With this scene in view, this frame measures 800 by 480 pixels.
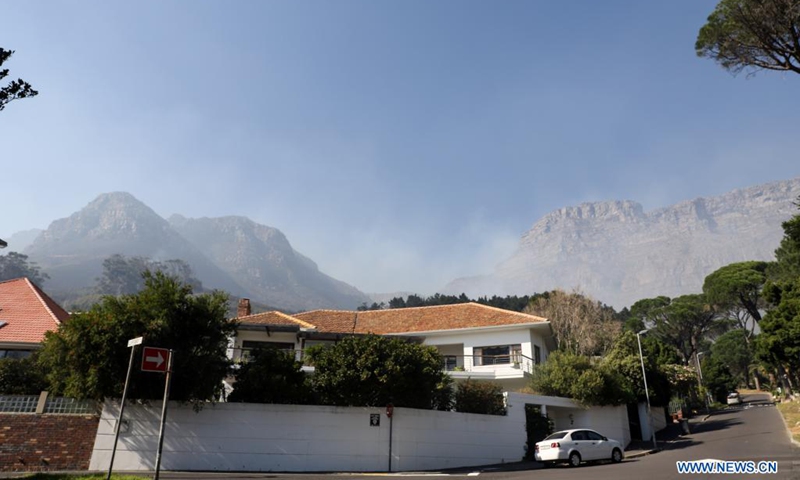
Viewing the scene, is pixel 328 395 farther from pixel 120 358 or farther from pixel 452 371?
pixel 452 371

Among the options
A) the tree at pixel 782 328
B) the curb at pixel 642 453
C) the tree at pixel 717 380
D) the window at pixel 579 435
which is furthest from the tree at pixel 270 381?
the tree at pixel 717 380

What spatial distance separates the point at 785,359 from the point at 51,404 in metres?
42.1

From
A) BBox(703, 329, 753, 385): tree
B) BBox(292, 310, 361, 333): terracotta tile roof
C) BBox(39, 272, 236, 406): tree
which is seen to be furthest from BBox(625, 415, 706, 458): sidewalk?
BBox(703, 329, 753, 385): tree

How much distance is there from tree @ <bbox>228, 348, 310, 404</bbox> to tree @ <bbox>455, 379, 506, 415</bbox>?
7008 mm

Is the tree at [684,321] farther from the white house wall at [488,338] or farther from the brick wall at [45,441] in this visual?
the brick wall at [45,441]

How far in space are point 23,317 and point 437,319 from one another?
Result: 24880 millimetres

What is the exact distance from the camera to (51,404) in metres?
16.8

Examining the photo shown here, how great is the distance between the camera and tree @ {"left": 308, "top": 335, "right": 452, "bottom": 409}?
1867 centimetres

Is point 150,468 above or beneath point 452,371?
beneath

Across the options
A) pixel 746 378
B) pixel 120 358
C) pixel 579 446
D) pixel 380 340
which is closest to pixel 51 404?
pixel 120 358

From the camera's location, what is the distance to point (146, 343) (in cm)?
1662

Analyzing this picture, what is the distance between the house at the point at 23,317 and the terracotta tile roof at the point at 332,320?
14743 mm

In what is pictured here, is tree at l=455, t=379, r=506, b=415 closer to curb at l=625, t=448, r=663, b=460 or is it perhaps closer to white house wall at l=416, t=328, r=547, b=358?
curb at l=625, t=448, r=663, b=460

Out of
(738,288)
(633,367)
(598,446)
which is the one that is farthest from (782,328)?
(738,288)
